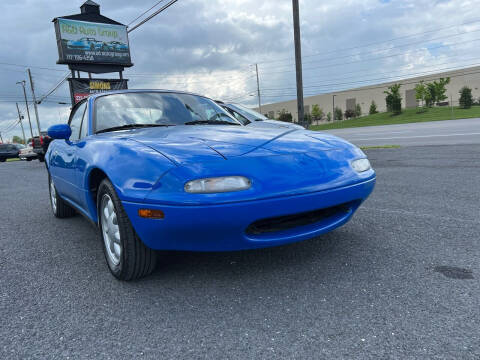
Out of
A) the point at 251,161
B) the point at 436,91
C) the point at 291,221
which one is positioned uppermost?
the point at 436,91

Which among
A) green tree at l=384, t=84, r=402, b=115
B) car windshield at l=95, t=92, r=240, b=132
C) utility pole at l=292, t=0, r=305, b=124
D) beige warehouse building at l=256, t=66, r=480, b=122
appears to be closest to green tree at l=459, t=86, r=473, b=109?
green tree at l=384, t=84, r=402, b=115

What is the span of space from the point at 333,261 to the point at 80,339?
5.06ft

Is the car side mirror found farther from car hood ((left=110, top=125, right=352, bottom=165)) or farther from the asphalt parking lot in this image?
the asphalt parking lot

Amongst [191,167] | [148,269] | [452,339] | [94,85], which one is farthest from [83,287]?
[94,85]

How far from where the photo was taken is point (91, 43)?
73.5 feet

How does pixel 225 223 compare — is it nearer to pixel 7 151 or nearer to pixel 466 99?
pixel 7 151

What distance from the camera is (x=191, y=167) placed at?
1.85 meters

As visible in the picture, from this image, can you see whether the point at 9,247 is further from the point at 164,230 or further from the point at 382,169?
the point at 382,169

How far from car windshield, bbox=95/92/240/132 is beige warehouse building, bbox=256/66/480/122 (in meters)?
57.4

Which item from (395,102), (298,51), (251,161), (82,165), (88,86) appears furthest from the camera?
(395,102)

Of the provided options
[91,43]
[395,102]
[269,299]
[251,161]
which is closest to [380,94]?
[395,102]

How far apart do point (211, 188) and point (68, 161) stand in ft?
6.05

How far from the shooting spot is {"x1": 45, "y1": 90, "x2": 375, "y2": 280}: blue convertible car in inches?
71.1

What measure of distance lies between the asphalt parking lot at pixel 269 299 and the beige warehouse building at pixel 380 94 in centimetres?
5758
